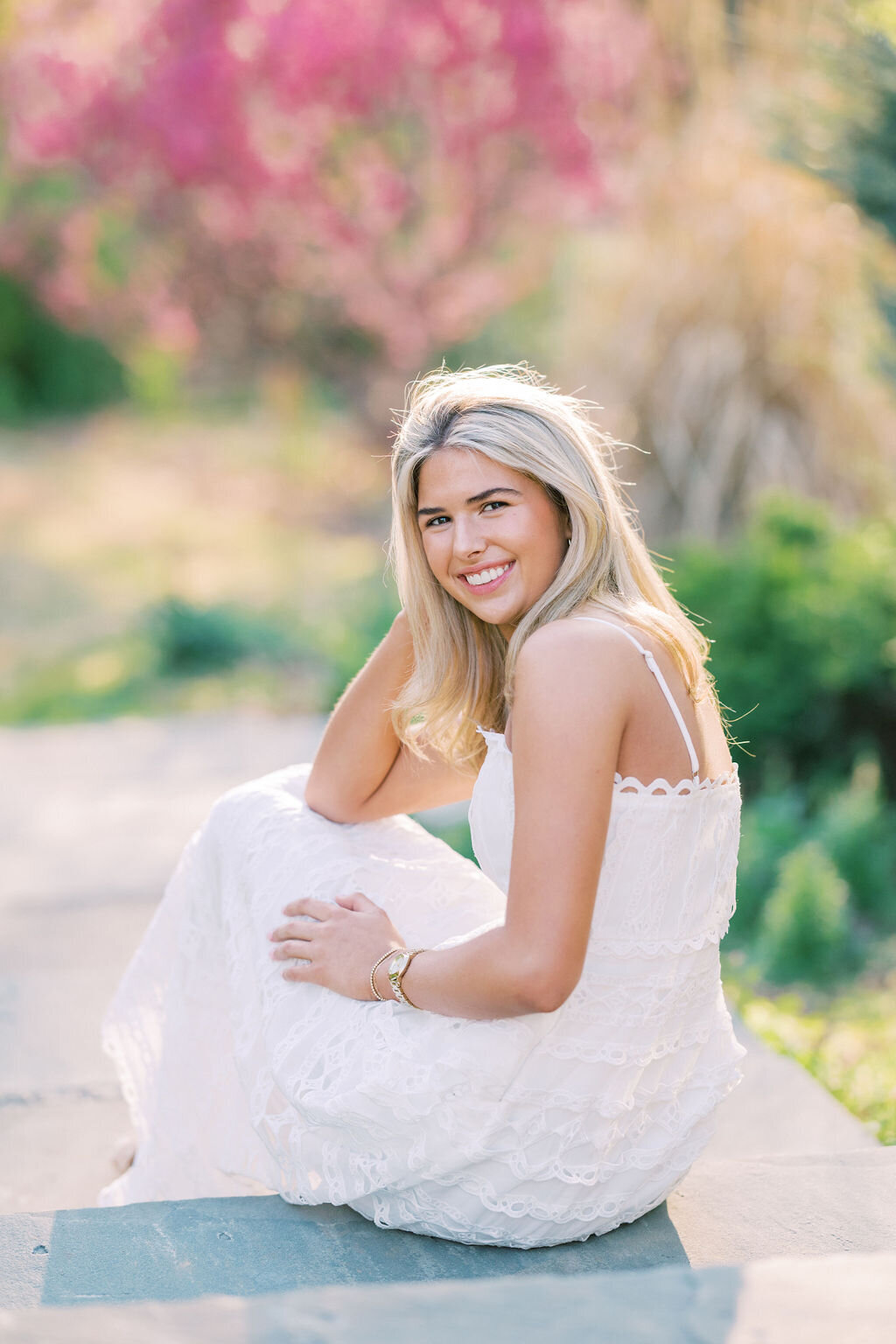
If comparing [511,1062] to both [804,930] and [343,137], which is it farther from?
[343,137]

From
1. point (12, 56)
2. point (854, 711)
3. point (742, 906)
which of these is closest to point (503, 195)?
point (12, 56)

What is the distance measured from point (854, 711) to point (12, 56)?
6.31m

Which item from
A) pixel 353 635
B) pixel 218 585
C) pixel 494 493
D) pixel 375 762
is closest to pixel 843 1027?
pixel 375 762

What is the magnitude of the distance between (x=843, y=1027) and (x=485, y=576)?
5.57 ft

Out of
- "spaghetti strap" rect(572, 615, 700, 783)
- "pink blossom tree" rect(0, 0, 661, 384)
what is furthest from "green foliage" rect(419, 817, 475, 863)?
"pink blossom tree" rect(0, 0, 661, 384)

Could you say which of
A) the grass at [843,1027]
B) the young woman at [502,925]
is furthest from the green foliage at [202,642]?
the young woman at [502,925]

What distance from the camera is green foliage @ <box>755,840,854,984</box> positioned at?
3209mm

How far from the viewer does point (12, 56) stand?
24.8 ft

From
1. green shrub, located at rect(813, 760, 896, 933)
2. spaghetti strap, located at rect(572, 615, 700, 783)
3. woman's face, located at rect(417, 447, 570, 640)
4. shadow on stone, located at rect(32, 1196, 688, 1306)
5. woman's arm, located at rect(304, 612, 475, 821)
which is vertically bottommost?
green shrub, located at rect(813, 760, 896, 933)

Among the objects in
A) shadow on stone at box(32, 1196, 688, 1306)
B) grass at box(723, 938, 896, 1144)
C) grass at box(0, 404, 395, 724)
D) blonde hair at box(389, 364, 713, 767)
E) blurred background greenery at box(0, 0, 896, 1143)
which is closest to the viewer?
shadow on stone at box(32, 1196, 688, 1306)

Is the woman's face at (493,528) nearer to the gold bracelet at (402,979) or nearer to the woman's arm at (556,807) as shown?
the woman's arm at (556,807)

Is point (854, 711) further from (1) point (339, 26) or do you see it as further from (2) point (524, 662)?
(1) point (339, 26)

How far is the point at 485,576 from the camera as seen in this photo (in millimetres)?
1855

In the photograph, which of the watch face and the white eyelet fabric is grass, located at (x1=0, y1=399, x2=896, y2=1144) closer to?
the white eyelet fabric
